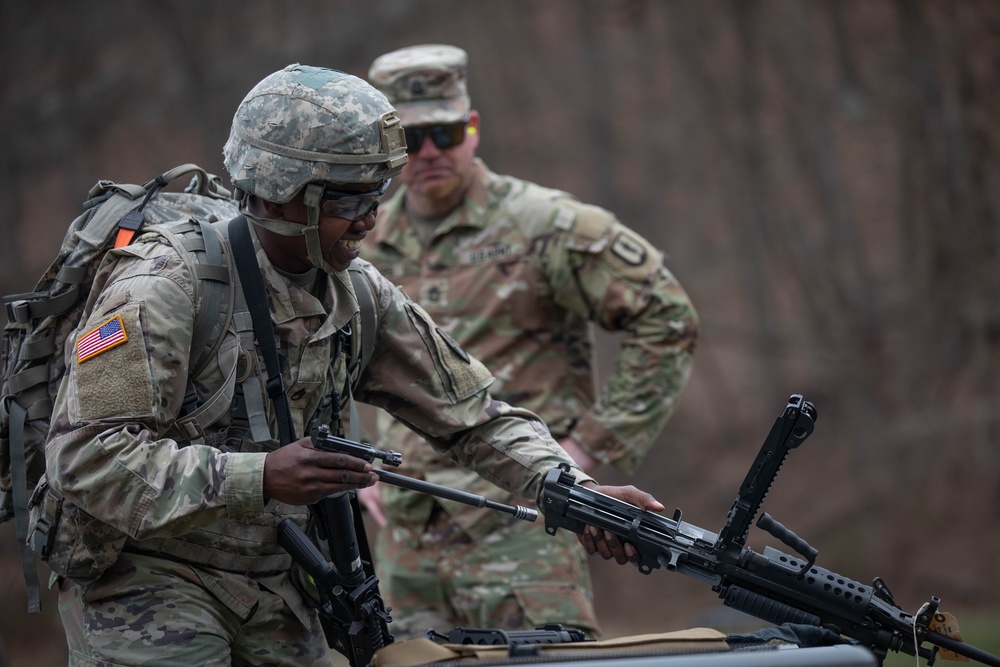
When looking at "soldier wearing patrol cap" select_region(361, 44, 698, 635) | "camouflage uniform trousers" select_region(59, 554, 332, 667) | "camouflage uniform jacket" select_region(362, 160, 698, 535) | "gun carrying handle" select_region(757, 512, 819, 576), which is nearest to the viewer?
"camouflage uniform trousers" select_region(59, 554, 332, 667)

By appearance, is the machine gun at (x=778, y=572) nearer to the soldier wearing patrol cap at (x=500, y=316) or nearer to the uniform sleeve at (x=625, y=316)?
the soldier wearing patrol cap at (x=500, y=316)

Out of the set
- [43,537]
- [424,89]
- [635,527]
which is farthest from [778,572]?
[424,89]

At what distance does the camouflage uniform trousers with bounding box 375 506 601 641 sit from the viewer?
174 inches

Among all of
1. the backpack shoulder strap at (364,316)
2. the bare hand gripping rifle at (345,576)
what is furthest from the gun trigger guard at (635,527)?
the backpack shoulder strap at (364,316)

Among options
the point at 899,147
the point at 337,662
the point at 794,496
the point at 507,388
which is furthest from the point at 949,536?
the point at 507,388

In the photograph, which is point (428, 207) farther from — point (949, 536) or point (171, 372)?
point (949, 536)

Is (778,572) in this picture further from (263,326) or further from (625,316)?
(625,316)

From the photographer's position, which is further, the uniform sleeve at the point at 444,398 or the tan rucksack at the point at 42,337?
the uniform sleeve at the point at 444,398

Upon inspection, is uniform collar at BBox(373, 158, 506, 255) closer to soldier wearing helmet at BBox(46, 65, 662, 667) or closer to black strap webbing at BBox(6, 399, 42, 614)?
soldier wearing helmet at BBox(46, 65, 662, 667)

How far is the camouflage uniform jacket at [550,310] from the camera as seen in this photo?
4742mm

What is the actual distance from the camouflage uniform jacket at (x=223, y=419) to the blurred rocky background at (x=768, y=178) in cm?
623

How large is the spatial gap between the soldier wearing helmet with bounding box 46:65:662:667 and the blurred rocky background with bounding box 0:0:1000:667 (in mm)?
6471

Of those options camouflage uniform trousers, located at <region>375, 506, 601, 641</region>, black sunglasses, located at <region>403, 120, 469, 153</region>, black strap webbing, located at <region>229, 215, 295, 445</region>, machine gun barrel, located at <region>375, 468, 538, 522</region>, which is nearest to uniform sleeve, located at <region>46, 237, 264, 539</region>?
black strap webbing, located at <region>229, 215, 295, 445</region>

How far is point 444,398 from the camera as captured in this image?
133 inches
